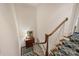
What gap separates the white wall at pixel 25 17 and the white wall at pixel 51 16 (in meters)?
0.04

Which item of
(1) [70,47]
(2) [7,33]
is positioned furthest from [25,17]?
(1) [70,47]

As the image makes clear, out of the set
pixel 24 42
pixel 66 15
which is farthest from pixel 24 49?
pixel 66 15

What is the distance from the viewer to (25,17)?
3.20 ft

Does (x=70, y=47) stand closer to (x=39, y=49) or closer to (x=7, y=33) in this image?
(x=39, y=49)

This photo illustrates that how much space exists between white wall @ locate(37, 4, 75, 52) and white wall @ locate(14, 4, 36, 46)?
36 millimetres

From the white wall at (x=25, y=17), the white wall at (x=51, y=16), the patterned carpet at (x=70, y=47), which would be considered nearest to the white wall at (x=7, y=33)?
the white wall at (x=25, y=17)

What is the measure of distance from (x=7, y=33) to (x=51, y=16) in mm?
344

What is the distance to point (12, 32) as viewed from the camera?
1.02m

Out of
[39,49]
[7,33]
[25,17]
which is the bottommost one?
[39,49]

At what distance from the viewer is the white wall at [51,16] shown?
→ 38.2 inches

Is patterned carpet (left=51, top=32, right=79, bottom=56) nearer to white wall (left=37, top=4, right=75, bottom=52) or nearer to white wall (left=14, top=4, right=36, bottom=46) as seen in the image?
white wall (left=37, top=4, right=75, bottom=52)

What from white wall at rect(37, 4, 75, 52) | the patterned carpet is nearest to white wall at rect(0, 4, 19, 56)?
white wall at rect(37, 4, 75, 52)

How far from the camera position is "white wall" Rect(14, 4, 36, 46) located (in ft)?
3.17

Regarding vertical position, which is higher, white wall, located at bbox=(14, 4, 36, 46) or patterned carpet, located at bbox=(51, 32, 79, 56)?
white wall, located at bbox=(14, 4, 36, 46)
